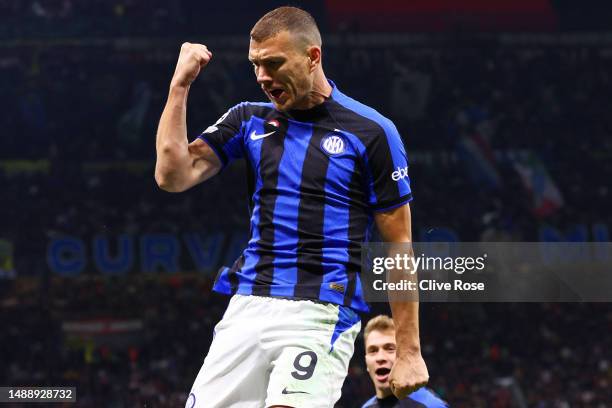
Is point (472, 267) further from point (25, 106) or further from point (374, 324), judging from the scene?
point (25, 106)

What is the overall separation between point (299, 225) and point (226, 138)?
389 millimetres

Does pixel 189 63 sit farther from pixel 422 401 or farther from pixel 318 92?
pixel 422 401

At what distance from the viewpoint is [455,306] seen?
17859 millimetres

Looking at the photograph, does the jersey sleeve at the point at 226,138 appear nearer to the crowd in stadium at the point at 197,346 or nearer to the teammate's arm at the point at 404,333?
the teammate's arm at the point at 404,333

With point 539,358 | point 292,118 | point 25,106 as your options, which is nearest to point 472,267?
point 292,118

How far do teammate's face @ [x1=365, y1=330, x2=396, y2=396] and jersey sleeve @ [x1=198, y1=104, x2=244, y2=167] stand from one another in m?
2.06

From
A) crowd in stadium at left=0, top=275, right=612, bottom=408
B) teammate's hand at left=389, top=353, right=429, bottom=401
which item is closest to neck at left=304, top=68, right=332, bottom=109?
teammate's hand at left=389, top=353, right=429, bottom=401

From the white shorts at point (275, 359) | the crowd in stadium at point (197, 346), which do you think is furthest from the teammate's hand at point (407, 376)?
the crowd in stadium at point (197, 346)

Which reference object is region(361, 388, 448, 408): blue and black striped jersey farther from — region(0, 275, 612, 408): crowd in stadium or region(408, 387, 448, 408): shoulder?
region(0, 275, 612, 408): crowd in stadium

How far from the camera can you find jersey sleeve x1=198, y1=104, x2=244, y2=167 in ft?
9.72
